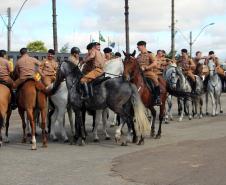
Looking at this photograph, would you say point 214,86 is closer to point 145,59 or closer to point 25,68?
point 145,59

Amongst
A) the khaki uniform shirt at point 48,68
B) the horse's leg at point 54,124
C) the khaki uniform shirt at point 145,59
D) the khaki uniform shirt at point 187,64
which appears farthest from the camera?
the khaki uniform shirt at point 187,64

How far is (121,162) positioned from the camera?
37.7ft

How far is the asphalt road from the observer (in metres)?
9.59

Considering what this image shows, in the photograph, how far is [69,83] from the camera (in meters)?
14.6

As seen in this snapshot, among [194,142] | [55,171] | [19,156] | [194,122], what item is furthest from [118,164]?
[194,122]

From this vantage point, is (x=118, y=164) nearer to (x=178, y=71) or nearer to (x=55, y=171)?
(x=55, y=171)

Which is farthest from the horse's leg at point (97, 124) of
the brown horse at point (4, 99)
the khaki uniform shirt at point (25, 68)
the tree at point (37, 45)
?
the tree at point (37, 45)

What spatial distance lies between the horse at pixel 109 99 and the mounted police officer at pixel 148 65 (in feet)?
→ 5.05

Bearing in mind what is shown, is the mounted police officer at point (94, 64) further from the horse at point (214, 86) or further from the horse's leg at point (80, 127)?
the horse at point (214, 86)

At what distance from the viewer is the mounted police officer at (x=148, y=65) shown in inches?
618

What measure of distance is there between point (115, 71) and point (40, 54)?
26.9m

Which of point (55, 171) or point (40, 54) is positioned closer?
point (55, 171)

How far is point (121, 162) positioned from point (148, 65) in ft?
16.5

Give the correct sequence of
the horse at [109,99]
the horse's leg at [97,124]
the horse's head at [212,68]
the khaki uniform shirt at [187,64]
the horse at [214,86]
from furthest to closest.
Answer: the horse at [214,86]
the horse's head at [212,68]
the khaki uniform shirt at [187,64]
the horse's leg at [97,124]
the horse at [109,99]
